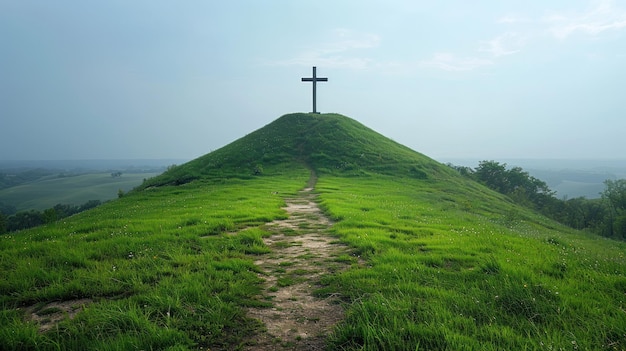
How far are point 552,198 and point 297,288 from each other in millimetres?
88210

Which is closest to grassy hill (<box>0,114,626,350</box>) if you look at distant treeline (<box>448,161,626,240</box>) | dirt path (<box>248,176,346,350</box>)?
dirt path (<box>248,176,346,350</box>)

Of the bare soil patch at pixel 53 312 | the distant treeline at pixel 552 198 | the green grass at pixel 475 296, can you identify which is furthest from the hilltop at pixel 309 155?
the bare soil patch at pixel 53 312

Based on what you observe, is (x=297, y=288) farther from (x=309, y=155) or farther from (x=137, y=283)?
(x=309, y=155)

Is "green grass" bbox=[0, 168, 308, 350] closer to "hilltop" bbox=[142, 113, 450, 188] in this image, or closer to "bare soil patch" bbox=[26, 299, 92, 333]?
"bare soil patch" bbox=[26, 299, 92, 333]

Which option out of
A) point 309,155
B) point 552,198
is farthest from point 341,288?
point 552,198

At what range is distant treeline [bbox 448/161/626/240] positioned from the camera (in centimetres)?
6581

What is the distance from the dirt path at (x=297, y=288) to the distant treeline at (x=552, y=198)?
211 feet

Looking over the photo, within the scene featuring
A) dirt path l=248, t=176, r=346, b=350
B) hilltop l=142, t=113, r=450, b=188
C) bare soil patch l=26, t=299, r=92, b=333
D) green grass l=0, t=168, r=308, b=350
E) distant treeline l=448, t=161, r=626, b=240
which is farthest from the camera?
distant treeline l=448, t=161, r=626, b=240

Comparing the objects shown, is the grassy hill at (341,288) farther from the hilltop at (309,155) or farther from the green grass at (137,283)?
the hilltop at (309,155)

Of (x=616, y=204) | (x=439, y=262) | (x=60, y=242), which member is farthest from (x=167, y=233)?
(x=616, y=204)

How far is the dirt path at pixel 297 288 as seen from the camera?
534cm

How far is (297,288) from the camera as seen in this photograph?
745 cm

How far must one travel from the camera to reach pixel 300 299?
269 inches

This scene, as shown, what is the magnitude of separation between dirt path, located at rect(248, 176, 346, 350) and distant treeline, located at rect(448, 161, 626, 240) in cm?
6432
